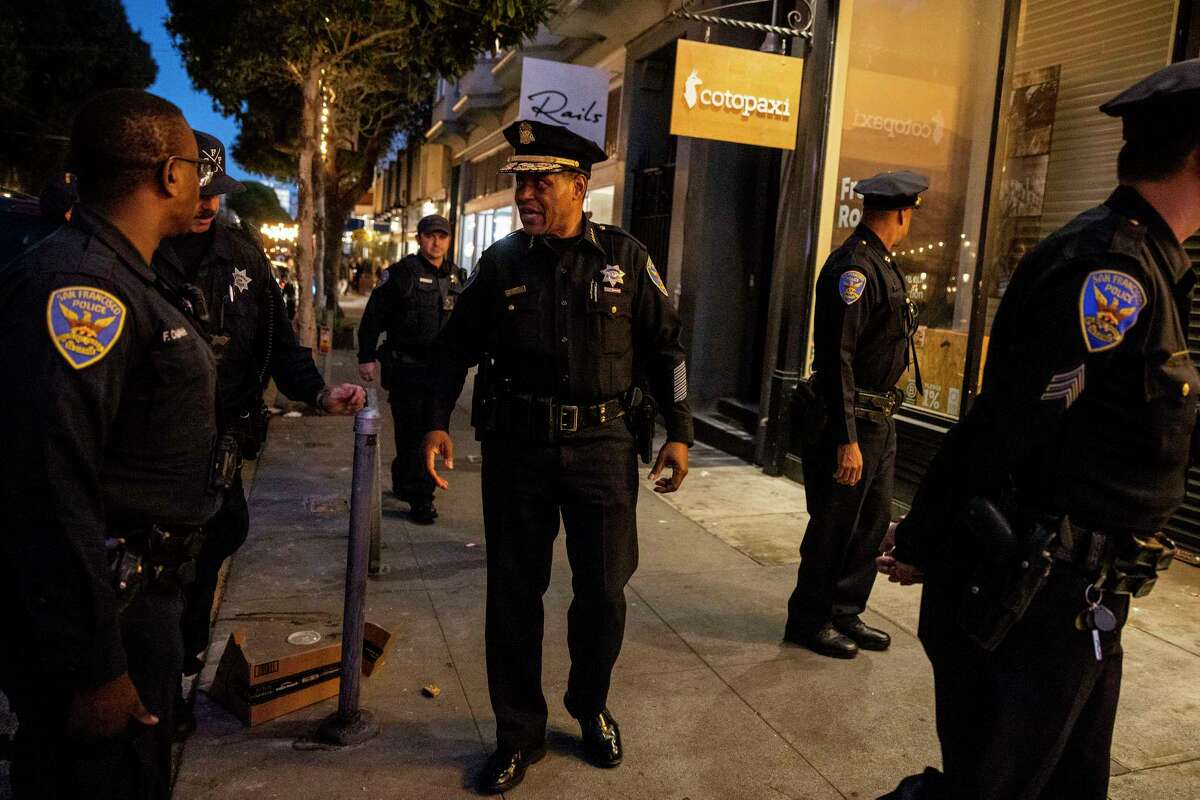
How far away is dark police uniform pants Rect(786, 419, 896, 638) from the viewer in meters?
4.30

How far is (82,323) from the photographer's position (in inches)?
67.7

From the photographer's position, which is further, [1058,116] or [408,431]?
[1058,116]

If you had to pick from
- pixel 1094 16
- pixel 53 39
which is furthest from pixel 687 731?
pixel 53 39

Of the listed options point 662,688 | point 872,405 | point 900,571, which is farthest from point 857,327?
point 900,571

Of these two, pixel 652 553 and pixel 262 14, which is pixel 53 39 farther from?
pixel 652 553

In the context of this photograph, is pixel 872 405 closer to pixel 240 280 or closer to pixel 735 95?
pixel 240 280

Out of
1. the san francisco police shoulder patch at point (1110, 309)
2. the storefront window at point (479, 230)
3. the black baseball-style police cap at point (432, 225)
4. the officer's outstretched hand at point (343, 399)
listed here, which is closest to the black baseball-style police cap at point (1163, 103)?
the san francisco police shoulder patch at point (1110, 309)

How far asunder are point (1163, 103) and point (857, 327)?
2244 mm

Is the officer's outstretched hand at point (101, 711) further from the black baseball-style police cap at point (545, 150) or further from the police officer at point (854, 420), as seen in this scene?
the police officer at point (854, 420)

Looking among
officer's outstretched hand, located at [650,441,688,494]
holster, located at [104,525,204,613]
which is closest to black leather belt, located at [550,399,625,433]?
officer's outstretched hand, located at [650,441,688,494]

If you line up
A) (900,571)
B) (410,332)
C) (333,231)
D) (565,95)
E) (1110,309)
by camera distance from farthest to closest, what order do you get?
1. (333,231)
2. (565,95)
3. (410,332)
4. (900,571)
5. (1110,309)

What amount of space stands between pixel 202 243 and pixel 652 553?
344cm

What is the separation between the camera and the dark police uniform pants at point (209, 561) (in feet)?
10.8

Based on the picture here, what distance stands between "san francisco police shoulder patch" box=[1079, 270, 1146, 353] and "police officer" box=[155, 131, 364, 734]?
2445mm
